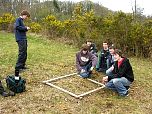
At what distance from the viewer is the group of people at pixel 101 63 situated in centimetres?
743

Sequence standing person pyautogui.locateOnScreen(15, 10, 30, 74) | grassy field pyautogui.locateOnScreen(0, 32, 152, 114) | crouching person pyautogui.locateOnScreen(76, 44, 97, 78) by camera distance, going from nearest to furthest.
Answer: grassy field pyautogui.locateOnScreen(0, 32, 152, 114) → standing person pyautogui.locateOnScreen(15, 10, 30, 74) → crouching person pyautogui.locateOnScreen(76, 44, 97, 78)

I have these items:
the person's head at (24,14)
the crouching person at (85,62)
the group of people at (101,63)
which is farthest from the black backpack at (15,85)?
the crouching person at (85,62)

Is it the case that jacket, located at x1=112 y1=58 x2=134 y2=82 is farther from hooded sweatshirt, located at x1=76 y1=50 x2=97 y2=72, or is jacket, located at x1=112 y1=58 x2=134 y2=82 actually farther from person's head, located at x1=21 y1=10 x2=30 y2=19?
person's head, located at x1=21 y1=10 x2=30 y2=19

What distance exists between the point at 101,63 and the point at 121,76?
6.58 feet

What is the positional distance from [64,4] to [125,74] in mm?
34557

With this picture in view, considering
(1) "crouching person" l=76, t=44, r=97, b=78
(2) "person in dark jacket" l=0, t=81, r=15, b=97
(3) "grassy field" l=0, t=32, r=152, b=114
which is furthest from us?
(1) "crouching person" l=76, t=44, r=97, b=78

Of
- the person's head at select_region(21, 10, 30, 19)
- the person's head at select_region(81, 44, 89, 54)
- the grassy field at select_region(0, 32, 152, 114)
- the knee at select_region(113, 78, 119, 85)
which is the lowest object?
the grassy field at select_region(0, 32, 152, 114)

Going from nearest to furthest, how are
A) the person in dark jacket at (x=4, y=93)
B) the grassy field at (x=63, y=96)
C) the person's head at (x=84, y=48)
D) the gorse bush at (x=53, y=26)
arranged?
the grassy field at (x=63, y=96), the person in dark jacket at (x=4, y=93), the person's head at (x=84, y=48), the gorse bush at (x=53, y=26)

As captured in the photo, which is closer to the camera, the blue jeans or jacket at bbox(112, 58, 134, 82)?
jacket at bbox(112, 58, 134, 82)

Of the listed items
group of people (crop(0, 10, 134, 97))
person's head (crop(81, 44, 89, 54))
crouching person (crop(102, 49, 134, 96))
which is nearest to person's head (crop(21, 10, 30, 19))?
group of people (crop(0, 10, 134, 97))

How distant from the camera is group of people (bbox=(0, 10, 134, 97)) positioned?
743cm

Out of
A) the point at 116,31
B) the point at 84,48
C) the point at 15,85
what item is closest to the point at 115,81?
the point at 84,48

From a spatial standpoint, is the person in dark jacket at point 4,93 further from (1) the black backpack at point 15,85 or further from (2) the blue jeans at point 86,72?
(2) the blue jeans at point 86,72

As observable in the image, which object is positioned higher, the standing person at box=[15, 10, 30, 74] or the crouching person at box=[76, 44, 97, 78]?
the standing person at box=[15, 10, 30, 74]
